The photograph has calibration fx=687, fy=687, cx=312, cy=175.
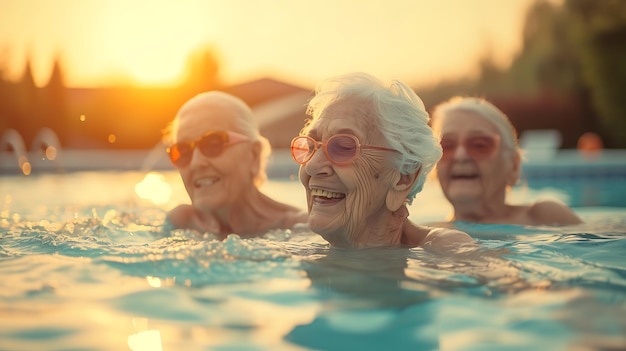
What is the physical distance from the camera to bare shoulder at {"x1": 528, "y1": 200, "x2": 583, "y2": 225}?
204 inches

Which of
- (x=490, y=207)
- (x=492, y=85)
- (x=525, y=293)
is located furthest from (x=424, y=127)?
(x=492, y=85)

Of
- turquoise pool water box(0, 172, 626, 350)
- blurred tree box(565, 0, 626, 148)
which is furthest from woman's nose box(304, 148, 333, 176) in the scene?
blurred tree box(565, 0, 626, 148)

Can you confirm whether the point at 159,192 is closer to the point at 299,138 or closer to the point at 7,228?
the point at 7,228

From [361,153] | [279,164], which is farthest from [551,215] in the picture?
[279,164]

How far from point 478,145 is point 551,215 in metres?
0.84

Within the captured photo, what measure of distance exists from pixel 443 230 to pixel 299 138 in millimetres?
862

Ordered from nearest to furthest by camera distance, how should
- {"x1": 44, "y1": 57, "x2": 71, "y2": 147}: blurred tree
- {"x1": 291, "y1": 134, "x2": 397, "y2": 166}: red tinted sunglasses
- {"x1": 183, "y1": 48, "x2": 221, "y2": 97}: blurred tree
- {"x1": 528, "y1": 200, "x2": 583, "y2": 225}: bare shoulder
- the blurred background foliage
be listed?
{"x1": 291, "y1": 134, "x2": 397, "y2": 166}: red tinted sunglasses < {"x1": 528, "y1": 200, "x2": 583, "y2": 225}: bare shoulder < the blurred background foliage < {"x1": 44, "y1": 57, "x2": 71, "y2": 147}: blurred tree < {"x1": 183, "y1": 48, "x2": 221, "y2": 97}: blurred tree

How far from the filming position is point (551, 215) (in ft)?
17.1

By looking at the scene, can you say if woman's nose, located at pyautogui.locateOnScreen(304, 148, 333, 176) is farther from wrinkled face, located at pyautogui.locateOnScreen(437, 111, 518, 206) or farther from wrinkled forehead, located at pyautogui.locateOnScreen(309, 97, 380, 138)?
wrinkled face, located at pyautogui.locateOnScreen(437, 111, 518, 206)

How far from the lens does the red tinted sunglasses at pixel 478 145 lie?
196 inches

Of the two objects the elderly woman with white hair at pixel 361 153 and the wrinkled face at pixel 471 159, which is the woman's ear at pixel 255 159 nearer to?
the wrinkled face at pixel 471 159

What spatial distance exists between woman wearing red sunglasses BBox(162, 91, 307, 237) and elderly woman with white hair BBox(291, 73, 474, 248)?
1.35m

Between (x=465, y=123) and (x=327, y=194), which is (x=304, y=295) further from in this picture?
(x=465, y=123)

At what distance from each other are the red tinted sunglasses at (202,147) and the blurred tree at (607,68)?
18.2 metres
